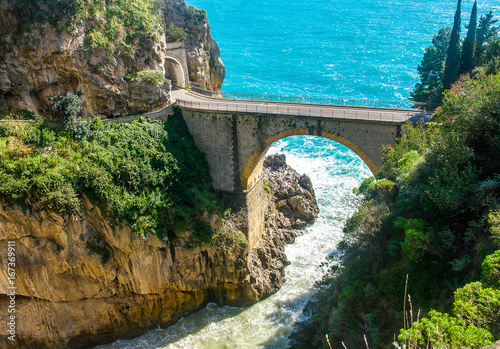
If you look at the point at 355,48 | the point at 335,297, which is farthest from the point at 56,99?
the point at 355,48

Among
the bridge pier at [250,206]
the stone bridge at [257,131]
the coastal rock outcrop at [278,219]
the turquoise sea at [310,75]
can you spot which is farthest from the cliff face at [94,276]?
the stone bridge at [257,131]

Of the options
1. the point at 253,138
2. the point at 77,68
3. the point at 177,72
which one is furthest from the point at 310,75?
the point at 77,68

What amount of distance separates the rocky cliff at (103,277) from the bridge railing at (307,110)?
9.02 meters

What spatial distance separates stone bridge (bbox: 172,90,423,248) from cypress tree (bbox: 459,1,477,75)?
23.7ft

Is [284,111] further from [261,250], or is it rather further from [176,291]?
[176,291]

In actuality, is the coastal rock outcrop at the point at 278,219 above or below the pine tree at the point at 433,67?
below

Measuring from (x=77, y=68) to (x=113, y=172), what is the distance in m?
8.14

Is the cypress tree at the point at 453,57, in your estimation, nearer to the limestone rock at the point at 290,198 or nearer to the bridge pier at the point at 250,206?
the limestone rock at the point at 290,198

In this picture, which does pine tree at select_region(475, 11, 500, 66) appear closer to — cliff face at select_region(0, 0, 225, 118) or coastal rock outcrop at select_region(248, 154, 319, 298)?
coastal rock outcrop at select_region(248, 154, 319, 298)

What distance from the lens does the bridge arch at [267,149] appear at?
1048 inches

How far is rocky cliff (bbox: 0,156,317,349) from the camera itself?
23484mm

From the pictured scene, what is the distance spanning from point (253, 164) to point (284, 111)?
4800 mm

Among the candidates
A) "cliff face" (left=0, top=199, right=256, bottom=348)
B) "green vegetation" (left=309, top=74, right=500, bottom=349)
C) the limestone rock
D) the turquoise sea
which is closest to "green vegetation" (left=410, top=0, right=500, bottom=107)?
"green vegetation" (left=309, top=74, right=500, bottom=349)

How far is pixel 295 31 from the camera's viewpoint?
253ft
